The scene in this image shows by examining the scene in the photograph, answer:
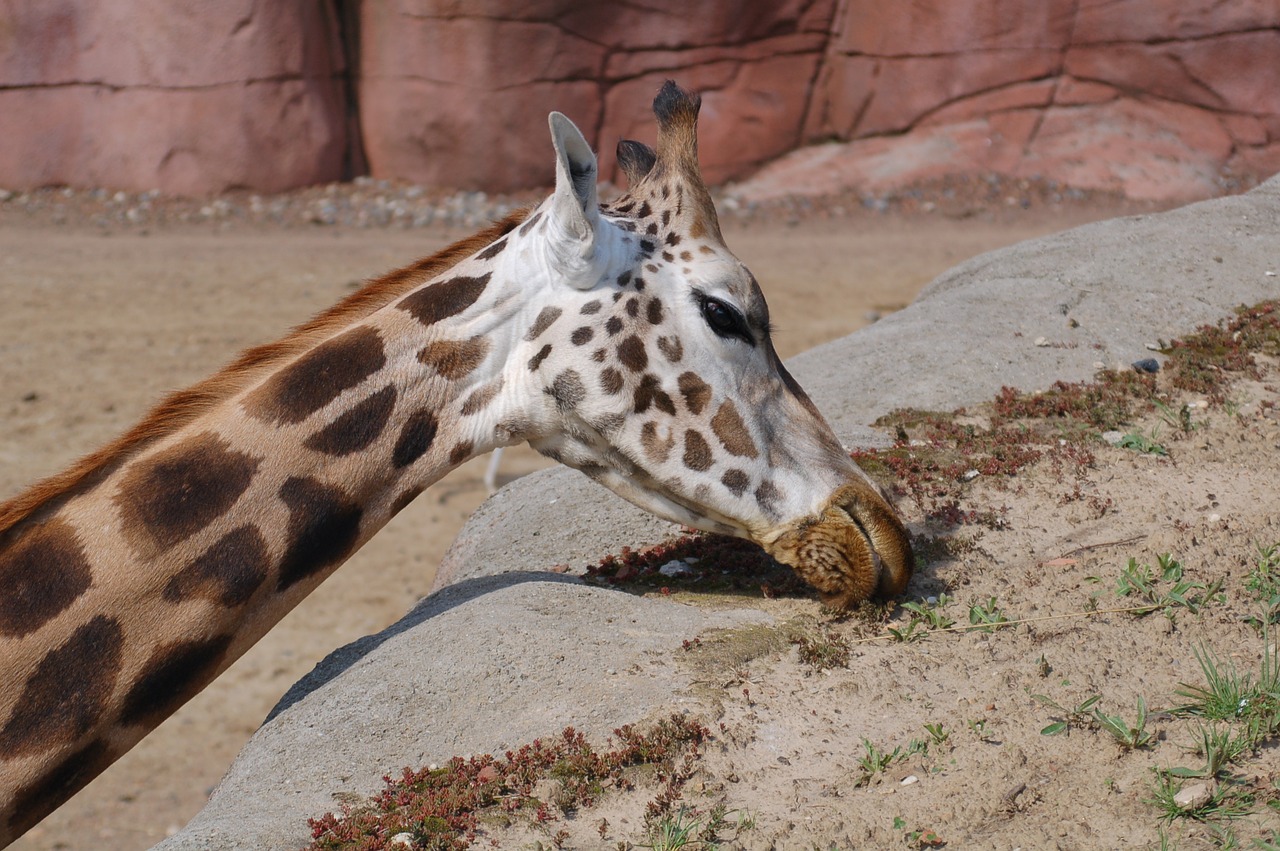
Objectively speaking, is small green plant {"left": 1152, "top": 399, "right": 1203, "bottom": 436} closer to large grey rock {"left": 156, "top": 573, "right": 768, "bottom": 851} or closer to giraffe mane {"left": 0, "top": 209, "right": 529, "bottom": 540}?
large grey rock {"left": 156, "top": 573, "right": 768, "bottom": 851}

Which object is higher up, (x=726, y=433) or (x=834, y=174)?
(x=726, y=433)

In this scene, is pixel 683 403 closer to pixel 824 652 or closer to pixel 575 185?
pixel 575 185

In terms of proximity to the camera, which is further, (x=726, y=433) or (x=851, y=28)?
(x=851, y=28)

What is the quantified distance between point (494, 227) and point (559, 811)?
190cm

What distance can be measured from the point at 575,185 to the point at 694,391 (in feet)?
2.29

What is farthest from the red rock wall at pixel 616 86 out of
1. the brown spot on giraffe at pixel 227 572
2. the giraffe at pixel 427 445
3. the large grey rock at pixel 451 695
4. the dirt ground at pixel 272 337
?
the brown spot on giraffe at pixel 227 572

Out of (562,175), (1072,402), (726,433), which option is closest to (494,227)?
(562,175)

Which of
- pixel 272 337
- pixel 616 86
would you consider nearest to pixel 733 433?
pixel 272 337

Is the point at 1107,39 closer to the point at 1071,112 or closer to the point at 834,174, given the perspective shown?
the point at 1071,112

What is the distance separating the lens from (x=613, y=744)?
3.03 m

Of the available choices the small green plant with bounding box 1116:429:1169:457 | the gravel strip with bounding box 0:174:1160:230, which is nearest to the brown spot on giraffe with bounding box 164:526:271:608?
the small green plant with bounding box 1116:429:1169:457

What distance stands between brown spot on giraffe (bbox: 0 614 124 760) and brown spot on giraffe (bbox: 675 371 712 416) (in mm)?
1669

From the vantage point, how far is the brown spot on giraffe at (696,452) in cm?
356

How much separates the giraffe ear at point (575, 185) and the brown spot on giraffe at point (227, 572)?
1.21 meters
